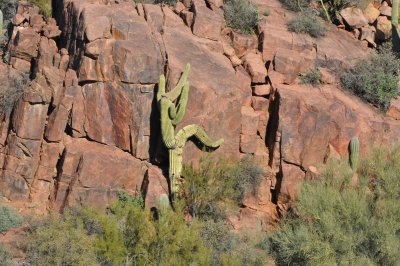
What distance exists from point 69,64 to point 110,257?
6.97 meters

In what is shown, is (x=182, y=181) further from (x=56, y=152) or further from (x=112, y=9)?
(x=112, y=9)

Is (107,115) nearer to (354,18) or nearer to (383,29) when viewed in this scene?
(354,18)

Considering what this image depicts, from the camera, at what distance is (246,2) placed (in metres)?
20.5

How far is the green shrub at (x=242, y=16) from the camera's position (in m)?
20.0

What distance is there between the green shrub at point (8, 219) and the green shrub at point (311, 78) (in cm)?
943

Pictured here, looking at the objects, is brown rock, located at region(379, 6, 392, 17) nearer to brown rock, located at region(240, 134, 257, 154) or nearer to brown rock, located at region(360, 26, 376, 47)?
brown rock, located at region(360, 26, 376, 47)

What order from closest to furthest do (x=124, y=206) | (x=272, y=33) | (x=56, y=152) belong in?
(x=124, y=206), (x=56, y=152), (x=272, y=33)

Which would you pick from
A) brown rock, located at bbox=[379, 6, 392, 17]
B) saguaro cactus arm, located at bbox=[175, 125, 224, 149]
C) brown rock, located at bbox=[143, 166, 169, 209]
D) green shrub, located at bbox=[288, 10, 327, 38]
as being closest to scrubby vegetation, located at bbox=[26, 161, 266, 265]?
brown rock, located at bbox=[143, 166, 169, 209]

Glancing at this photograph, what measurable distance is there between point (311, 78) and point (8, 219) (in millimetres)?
9913

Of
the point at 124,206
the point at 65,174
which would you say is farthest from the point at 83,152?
the point at 124,206

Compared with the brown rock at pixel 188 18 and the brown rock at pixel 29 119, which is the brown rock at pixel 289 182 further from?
the brown rock at pixel 29 119

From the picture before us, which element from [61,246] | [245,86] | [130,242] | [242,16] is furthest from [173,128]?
[242,16]

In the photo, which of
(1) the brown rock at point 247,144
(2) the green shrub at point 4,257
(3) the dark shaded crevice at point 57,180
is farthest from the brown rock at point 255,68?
(2) the green shrub at point 4,257

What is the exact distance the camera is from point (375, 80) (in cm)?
1922
